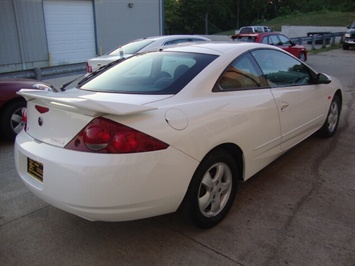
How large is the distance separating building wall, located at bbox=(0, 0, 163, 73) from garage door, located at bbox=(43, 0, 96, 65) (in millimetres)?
292

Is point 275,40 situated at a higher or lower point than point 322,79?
lower

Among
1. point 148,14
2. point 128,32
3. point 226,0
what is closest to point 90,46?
point 128,32

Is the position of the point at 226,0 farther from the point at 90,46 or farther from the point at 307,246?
the point at 307,246

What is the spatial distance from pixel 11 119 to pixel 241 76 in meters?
3.51

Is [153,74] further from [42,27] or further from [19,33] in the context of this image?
[42,27]

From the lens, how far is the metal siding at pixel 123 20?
59.2 ft

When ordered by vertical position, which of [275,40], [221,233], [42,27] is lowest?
[221,233]

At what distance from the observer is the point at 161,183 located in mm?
2426

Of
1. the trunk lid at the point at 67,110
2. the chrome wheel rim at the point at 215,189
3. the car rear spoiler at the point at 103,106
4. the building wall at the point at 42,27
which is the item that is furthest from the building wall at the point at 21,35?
the chrome wheel rim at the point at 215,189

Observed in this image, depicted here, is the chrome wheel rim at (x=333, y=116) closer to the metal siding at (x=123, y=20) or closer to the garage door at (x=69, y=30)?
the garage door at (x=69, y=30)

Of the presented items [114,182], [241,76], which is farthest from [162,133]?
[241,76]

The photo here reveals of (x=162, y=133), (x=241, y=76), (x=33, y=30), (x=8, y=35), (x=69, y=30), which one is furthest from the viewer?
(x=69, y=30)

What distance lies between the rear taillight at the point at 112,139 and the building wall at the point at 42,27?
45.5 ft

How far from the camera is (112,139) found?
2.31 meters
